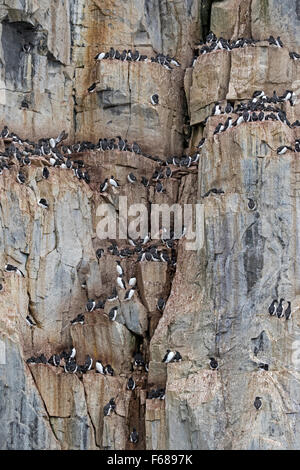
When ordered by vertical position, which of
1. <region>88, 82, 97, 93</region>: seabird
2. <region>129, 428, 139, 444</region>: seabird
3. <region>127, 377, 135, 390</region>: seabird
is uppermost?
<region>88, 82, 97, 93</region>: seabird

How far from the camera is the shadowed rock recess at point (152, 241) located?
50062 millimetres

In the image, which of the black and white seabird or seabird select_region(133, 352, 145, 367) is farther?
seabird select_region(133, 352, 145, 367)

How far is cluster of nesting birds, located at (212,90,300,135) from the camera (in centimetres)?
5331

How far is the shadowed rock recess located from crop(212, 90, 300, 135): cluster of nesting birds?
225 millimetres

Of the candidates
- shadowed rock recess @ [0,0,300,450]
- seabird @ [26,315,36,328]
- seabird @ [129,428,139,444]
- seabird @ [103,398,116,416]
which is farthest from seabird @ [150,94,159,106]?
seabird @ [129,428,139,444]

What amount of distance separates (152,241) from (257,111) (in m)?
5.99

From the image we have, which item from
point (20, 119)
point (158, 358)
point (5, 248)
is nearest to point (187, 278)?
point (158, 358)

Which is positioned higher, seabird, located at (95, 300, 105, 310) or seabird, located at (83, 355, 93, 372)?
seabird, located at (95, 300, 105, 310)

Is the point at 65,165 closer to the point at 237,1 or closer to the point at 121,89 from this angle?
the point at 121,89

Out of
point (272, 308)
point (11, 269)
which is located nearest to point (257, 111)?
point (272, 308)

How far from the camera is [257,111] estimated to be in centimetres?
5428

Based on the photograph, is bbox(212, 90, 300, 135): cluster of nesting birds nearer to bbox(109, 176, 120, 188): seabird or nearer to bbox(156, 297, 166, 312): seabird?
bbox(109, 176, 120, 188): seabird

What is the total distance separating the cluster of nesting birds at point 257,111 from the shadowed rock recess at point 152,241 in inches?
8.9

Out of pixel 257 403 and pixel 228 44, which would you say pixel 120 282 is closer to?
pixel 257 403
